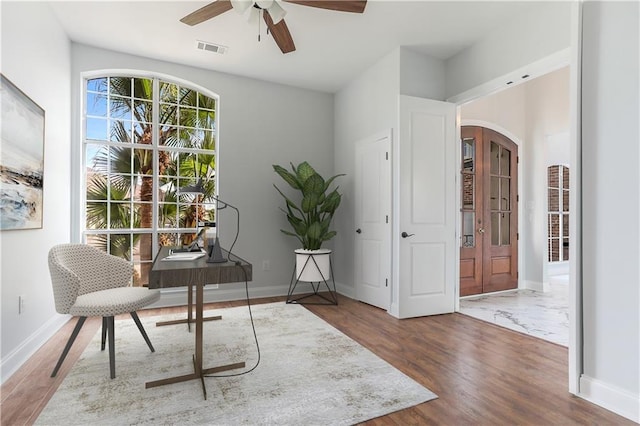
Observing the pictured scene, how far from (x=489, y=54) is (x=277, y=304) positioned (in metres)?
3.63

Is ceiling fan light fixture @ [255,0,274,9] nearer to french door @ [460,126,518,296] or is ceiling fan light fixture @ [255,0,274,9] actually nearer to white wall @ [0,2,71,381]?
white wall @ [0,2,71,381]

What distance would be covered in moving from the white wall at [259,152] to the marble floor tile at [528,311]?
99.6 inches

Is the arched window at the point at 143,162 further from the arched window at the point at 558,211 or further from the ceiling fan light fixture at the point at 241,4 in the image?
the arched window at the point at 558,211

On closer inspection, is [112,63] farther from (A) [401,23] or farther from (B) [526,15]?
(B) [526,15]

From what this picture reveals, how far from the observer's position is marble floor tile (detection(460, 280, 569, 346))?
3290mm

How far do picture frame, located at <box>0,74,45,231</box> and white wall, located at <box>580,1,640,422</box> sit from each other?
12.3 feet

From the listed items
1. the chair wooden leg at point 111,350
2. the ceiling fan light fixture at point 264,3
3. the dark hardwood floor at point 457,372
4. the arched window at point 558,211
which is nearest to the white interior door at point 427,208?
the dark hardwood floor at point 457,372

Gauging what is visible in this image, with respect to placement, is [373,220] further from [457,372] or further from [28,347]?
[28,347]

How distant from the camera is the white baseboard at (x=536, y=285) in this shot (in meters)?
5.01

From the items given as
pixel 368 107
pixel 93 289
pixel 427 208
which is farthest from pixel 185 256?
pixel 368 107

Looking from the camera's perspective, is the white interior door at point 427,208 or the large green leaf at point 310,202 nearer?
the white interior door at point 427,208

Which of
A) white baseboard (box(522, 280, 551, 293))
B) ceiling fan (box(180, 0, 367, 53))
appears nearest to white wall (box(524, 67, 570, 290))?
white baseboard (box(522, 280, 551, 293))

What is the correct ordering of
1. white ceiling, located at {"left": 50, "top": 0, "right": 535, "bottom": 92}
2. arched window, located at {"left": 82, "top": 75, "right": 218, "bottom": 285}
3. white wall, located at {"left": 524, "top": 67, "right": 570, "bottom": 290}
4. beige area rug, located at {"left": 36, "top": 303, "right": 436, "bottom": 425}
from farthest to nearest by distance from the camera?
white wall, located at {"left": 524, "top": 67, "right": 570, "bottom": 290} → arched window, located at {"left": 82, "top": 75, "right": 218, "bottom": 285} → white ceiling, located at {"left": 50, "top": 0, "right": 535, "bottom": 92} → beige area rug, located at {"left": 36, "top": 303, "right": 436, "bottom": 425}

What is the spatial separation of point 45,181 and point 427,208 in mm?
3721
